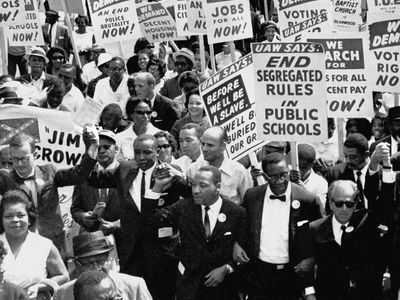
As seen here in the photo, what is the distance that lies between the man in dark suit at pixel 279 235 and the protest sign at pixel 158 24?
8.16 meters

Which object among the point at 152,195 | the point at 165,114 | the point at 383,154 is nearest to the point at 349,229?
the point at 383,154

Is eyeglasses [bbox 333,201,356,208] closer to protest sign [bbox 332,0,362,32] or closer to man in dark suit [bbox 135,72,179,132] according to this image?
man in dark suit [bbox 135,72,179,132]

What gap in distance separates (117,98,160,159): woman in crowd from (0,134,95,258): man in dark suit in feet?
7.29

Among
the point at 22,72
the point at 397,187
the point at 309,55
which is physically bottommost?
the point at 22,72

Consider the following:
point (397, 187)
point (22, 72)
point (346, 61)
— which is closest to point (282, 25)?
point (346, 61)

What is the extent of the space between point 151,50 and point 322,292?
9.45 m

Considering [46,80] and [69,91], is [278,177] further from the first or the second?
[46,80]

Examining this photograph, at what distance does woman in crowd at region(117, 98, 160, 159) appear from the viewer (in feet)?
42.4

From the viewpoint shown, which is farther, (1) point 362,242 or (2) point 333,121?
(2) point 333,121

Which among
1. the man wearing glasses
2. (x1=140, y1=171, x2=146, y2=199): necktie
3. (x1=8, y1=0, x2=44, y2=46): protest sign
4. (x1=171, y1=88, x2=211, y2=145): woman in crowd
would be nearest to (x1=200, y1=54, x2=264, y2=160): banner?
(x1=140, y1=171, x2=146, y2=199): necktie

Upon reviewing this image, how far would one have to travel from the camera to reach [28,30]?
17422 millimetres

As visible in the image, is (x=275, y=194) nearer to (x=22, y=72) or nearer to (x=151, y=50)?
(x=151, y=50)

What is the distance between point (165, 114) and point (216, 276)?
4930mm

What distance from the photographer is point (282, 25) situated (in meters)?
15.0
